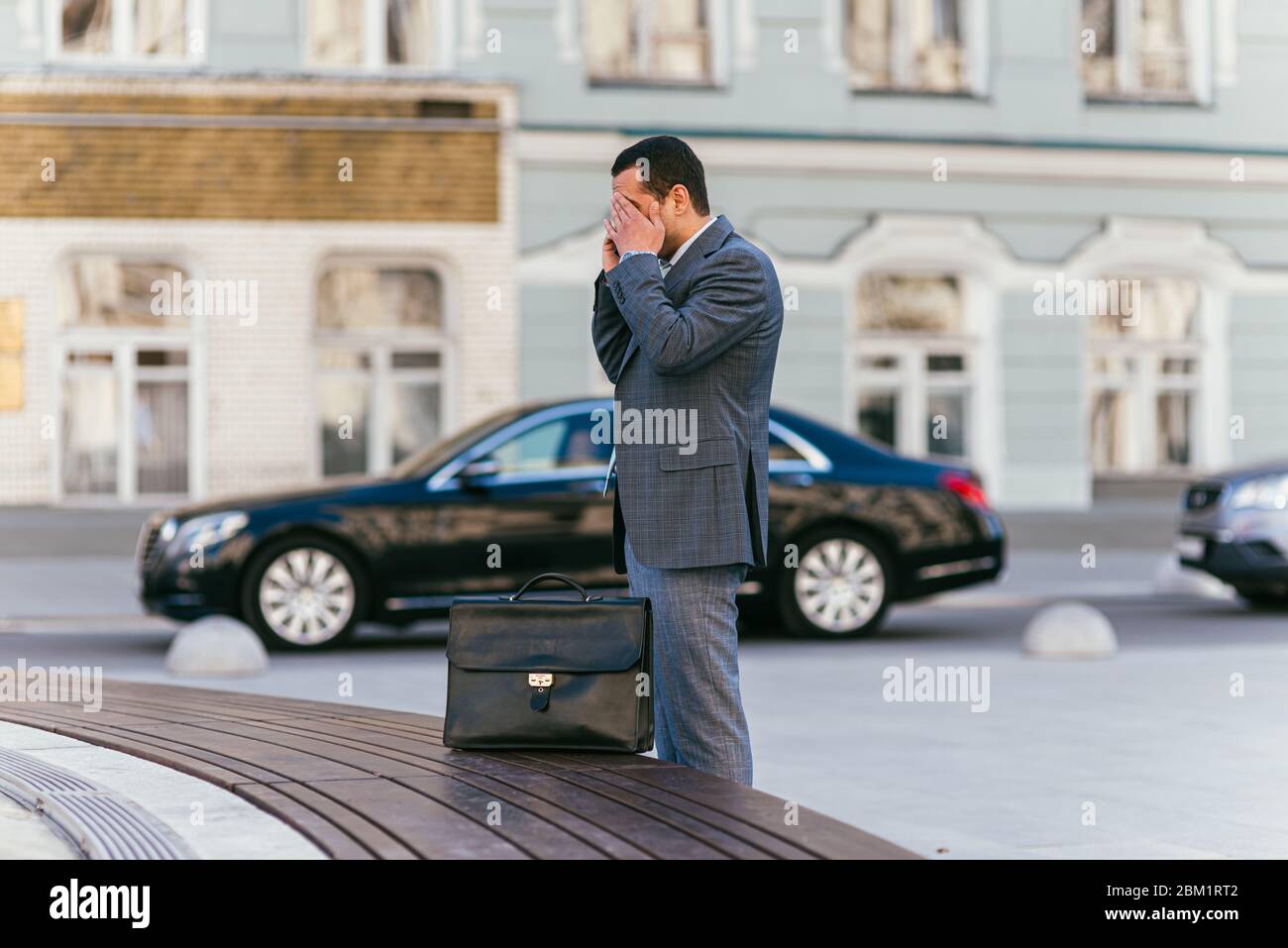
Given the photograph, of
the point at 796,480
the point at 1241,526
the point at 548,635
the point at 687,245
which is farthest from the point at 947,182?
the point at 548,635

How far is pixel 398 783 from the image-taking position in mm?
4238

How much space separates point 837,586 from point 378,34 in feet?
31.8

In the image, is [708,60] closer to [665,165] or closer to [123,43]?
[123,43]

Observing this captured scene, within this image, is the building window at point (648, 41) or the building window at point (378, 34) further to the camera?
the building window at point (648, 41)

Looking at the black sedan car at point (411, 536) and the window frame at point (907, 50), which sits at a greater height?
the window frame at point (907, 50)

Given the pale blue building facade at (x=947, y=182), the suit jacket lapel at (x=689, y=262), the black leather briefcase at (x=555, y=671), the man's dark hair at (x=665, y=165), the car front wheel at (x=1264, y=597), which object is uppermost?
the pale blue building facade at (x=947, y=182)

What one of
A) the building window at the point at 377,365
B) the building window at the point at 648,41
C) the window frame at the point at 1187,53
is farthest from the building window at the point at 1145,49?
the building window at the point at 377,365

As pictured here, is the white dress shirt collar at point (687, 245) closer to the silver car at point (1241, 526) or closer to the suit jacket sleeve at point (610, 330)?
the suit jacket sleeve at point (610, 330)

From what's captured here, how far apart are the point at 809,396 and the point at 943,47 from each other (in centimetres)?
425

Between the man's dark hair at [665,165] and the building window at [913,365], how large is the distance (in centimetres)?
1649

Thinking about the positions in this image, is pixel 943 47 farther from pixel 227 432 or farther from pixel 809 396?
pixel 227 432

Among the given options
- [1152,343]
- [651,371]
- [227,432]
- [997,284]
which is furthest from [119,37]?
[651,371]

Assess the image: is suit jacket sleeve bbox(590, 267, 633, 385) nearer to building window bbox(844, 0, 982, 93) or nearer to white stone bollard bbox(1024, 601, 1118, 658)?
white stone bollard bbox(1024, 601, 1118, 658)

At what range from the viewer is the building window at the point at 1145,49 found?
21.8 metres
